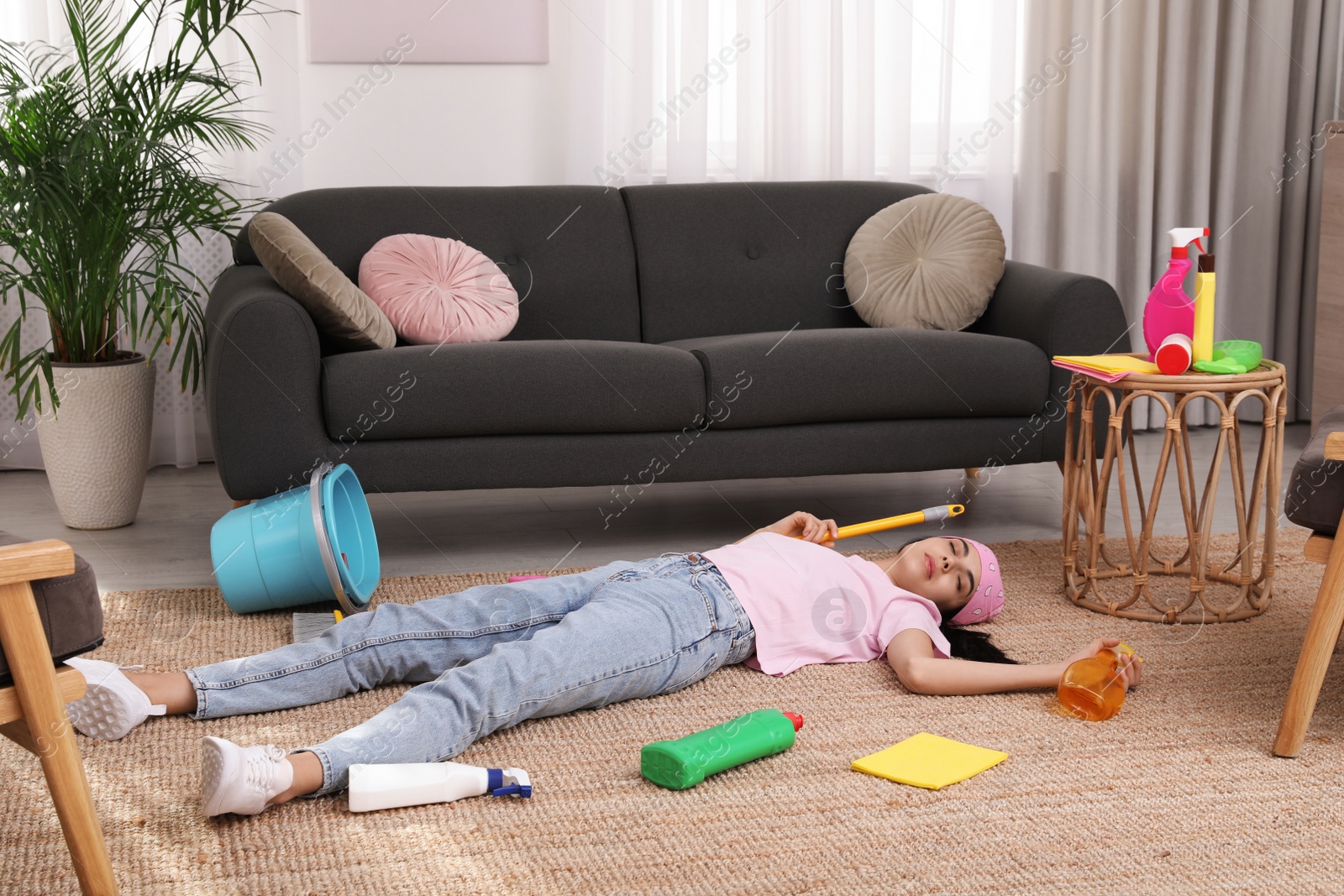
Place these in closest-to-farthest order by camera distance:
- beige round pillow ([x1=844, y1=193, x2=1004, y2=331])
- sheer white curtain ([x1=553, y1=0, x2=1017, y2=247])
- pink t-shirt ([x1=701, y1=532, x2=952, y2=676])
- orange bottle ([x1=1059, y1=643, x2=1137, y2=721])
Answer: orange bottle ([x1=1059, y1=643, x2=1137, y2=721])
pink t-shirt ([x1=701, y1=532, x2=952, y2=676])
beige round pillow ([x1=844, y1=193, x2=1004, y2=331])
sheer white curtain ([x1=553, y1=0, x2=1017, y2=247])

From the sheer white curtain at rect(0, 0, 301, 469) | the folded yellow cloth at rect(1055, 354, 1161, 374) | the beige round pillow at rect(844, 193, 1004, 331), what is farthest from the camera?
the sheer white curtain at rect(0, 0, 301, 469)

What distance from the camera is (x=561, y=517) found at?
9.75ft

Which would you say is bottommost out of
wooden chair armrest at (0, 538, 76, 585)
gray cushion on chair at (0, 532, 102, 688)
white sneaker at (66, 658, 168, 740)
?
white sneaker at (66, 658, 168, 740)

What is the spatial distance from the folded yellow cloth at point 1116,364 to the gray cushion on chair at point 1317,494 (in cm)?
44

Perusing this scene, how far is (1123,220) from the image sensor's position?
3.91 meters

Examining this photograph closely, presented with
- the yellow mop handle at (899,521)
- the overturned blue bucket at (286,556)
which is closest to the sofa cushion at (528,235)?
the overturned blue bucket at (286,556)

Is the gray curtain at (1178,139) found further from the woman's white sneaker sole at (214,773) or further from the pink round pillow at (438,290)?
the woman's white sneaker sole at (214,773)

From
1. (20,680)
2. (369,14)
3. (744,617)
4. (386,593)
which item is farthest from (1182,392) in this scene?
(369,14)

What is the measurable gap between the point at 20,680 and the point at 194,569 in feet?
4.59

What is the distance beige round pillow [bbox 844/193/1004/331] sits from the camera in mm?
2951

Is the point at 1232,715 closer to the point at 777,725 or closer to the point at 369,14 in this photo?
the point at 777,725

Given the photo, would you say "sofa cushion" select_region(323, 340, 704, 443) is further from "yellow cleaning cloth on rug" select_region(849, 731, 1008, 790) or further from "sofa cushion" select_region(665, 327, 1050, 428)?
"yellow cleaning cloth on rug" select_region(849, 731, 1008, 790)

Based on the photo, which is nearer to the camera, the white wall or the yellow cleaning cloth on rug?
the yellow cleaning cloth on rug

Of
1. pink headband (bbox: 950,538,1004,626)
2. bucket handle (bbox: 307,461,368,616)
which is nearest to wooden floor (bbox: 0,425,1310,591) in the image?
bucket handle (bbox: 307,461,368,616)
